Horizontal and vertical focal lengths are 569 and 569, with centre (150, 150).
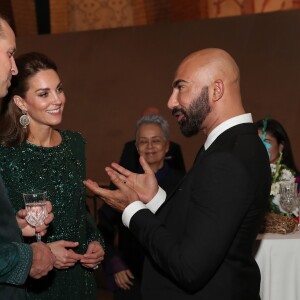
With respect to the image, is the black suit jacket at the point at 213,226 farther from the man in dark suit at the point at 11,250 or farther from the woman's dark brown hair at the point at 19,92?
the woman's dark brown hair at the point at 19,92

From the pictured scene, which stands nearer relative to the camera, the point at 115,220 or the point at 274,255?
the point at 274,255

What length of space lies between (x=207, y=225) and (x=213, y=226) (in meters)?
0.02

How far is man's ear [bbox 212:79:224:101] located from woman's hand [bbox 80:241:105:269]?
1.13 meters

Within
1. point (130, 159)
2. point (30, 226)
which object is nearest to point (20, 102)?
point (30, 226)

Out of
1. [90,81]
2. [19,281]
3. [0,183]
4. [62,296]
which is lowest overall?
[62,296]

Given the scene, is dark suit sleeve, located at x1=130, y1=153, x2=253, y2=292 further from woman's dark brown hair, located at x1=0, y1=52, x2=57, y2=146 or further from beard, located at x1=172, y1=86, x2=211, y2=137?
woman's dark brown hair, located at x1=0, y1=52, x2=57, y2=146

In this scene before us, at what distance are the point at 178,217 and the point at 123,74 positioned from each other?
5930 mm

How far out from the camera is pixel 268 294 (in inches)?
125

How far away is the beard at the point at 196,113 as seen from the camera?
2.06m

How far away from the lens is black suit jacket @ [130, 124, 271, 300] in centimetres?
183

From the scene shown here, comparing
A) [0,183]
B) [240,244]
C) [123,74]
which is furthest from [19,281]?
[123,74]

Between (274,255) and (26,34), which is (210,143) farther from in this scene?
(26,34)

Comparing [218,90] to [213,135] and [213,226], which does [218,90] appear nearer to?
[213,135]

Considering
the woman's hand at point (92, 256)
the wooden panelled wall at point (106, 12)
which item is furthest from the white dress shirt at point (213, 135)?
the wooden panelled wall at point (106, 12)
